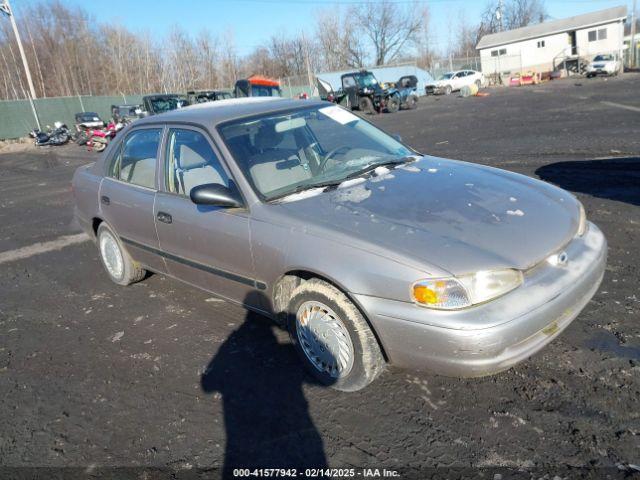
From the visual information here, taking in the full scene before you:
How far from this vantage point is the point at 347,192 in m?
3.07

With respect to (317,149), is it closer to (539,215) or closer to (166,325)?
(539,215)

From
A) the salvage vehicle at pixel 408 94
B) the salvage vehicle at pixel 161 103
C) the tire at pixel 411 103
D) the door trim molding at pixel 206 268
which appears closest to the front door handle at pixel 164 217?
the door trim molding at pixel 206 268

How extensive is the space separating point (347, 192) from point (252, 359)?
51.1 inches

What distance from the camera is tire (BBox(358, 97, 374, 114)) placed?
26112mm

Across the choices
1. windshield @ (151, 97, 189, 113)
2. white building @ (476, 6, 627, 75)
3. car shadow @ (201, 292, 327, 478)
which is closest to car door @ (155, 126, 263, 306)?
car shadow @ (201, 292, 327, 478)

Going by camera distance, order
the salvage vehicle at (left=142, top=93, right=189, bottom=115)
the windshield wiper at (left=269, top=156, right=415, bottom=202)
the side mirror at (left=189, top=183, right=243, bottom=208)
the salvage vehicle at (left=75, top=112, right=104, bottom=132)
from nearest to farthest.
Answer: the side mirror at (left=189, top=183, right=243, bottom=208), the windshield wiper at (left=269, top=156, right=415, bottom=202), the salvage vehicle at (left=142, top=93, right=189, bottom=115), the salvage vehicle at (left=75, top=112, right=104, bottom=132)

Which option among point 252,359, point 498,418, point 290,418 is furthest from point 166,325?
point 498,418

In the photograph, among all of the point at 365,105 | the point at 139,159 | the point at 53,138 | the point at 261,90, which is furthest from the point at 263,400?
the point at 53,138

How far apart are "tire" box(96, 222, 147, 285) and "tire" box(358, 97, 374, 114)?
908 inches

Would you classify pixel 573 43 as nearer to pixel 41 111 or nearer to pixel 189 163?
pixel 41 111

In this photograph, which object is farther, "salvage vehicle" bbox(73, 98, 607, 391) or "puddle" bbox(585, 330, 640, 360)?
"puddle" bbox(585, 330, 640, 360)

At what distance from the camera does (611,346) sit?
2889mm

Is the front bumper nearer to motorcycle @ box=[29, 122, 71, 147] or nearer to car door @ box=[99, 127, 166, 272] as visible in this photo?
car door @ box=[99, 127, 166, 272]

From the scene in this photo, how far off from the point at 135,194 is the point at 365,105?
2380cm
